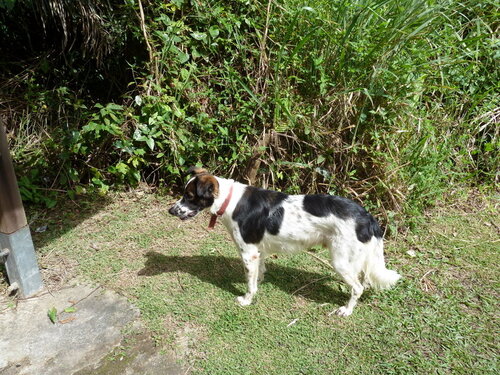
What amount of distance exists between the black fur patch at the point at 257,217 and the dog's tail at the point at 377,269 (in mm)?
772

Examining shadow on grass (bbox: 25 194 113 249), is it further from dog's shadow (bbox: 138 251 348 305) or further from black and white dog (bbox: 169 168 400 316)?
black and white dog (bbox: 169 168 400 316)

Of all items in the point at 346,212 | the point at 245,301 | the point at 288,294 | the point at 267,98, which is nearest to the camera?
the point at 346,212

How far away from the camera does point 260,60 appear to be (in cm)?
434

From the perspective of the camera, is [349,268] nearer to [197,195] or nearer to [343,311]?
[343,311]

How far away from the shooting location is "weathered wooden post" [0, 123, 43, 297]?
9.00 ft

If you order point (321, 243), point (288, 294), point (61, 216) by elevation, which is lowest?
point (288, 294)

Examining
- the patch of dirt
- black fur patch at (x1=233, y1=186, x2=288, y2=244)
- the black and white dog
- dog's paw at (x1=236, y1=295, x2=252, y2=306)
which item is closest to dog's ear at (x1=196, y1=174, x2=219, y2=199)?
the black and white dog

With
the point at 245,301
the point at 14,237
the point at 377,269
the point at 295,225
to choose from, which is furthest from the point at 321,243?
the point at 14,237

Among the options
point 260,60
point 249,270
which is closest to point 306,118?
point 260,60

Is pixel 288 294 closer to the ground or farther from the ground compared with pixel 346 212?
closer to the ground

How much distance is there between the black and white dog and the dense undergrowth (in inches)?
48.1

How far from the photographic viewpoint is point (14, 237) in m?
2.90

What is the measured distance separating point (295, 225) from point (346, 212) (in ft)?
1.38

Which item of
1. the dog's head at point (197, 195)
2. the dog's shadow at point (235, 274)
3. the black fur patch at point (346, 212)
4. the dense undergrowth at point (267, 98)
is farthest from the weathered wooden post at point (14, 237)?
the black fur patch at point (346, 212)
